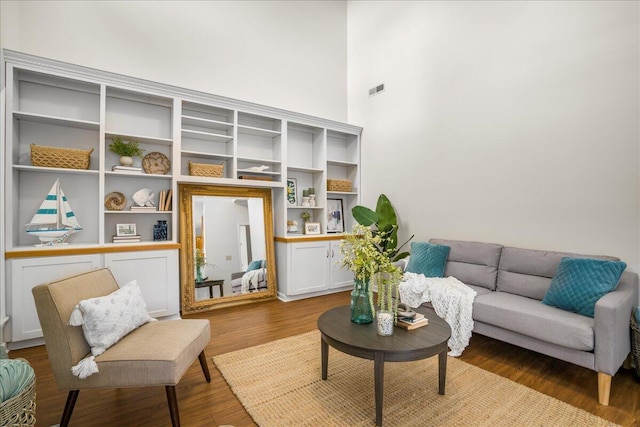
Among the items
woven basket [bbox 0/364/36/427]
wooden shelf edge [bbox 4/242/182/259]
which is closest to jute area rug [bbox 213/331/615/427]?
woven basket [bbox 0/364/36/427]

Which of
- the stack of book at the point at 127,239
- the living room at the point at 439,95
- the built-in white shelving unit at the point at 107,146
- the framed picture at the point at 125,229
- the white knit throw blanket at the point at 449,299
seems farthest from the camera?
the framed picture at the point at 125,229

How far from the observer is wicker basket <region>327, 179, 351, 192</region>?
485cm

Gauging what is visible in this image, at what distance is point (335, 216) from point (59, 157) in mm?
3538

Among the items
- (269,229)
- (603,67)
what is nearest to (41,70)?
(269,229)

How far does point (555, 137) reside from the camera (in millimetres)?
2908

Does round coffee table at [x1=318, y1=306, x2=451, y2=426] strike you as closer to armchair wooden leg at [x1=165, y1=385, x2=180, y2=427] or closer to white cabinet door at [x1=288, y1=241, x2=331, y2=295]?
armchair wooden leg at [x1=165, y1=385, x2=180, y2=427]

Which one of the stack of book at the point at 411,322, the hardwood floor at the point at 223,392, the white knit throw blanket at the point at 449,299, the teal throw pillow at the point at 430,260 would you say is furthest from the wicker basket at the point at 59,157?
the teal throw pillow at the point at 430,260

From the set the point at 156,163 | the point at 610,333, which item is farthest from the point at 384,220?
the point at 156,163

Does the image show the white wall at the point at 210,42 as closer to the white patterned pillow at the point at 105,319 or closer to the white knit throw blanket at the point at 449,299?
the white patterned pillow at the point at 105,319

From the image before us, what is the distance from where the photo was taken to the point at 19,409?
1235mm

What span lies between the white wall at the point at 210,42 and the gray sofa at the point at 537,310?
3.42m

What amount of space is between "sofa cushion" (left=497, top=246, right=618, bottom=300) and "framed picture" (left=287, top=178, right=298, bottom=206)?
2.85m

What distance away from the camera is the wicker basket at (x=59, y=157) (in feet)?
9.53

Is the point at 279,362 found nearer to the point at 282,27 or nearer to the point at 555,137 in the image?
the point at 555,137
